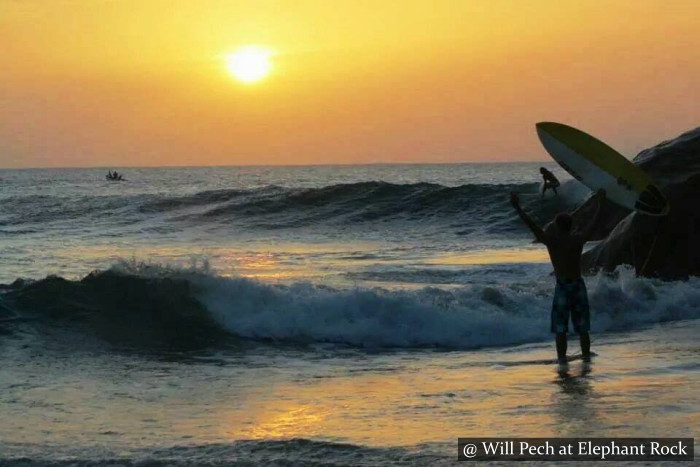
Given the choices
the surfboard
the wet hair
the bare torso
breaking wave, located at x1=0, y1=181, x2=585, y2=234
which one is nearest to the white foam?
the surfboard

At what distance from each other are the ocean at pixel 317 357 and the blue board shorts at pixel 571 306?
402 millimetres

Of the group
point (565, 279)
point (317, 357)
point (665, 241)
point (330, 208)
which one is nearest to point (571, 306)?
point (565, 279)

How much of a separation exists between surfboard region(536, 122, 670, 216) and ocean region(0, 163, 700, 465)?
4.46 ft

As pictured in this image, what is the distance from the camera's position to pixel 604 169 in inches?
536

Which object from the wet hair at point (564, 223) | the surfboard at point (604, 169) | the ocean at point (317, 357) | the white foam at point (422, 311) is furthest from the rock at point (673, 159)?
the wet hair at point (564, 223)

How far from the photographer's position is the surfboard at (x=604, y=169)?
43.4 ft

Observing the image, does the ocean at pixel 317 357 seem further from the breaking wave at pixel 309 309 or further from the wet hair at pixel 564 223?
the wet hair at pixel 564 223

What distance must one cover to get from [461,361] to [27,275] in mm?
10324

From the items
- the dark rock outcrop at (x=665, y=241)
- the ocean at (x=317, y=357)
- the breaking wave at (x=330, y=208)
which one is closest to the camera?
the ocean at (x=317, y=357)

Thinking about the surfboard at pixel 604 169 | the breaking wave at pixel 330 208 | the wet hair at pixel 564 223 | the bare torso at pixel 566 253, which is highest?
the breaking wave at pixel 330 208

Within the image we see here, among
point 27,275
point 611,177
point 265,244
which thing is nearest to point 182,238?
point 265,244

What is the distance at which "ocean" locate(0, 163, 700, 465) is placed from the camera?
6.96 m

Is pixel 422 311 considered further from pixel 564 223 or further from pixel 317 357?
pixel 564 223

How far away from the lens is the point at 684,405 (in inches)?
291
